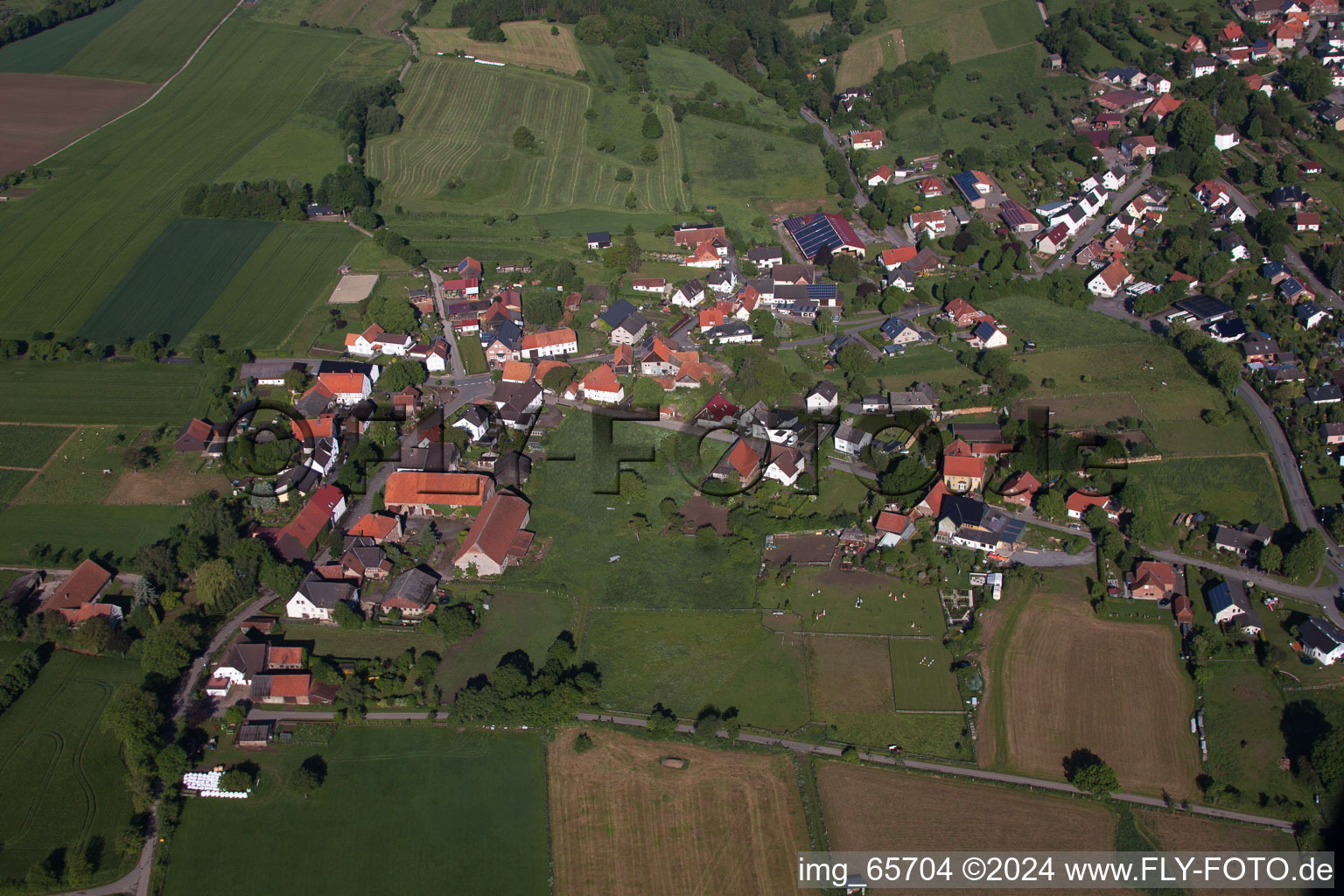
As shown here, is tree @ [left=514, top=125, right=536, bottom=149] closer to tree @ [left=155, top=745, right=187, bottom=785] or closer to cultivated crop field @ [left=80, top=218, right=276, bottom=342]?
cultivated crop field @ [left=80, top=218, right=276, bottom=342]

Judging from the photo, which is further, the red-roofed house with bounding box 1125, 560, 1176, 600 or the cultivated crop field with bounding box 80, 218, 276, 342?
the cultivated crop field with bounding box 80, 218, 276, 342

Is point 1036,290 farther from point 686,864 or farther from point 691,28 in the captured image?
point 691,28

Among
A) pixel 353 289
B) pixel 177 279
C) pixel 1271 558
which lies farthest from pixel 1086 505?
pixel 177 279

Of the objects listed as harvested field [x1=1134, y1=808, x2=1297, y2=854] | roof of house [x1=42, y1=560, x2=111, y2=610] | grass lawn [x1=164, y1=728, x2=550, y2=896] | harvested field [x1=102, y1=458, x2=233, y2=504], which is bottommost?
grass lawn [x1=164, y1=728, x2=550, y2=896]

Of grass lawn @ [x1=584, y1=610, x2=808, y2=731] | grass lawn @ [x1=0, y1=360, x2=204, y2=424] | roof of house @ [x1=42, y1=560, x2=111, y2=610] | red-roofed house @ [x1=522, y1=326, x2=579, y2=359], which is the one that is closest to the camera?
grass lawn @ [x1=584, y1=610, x2=808, y2=731]

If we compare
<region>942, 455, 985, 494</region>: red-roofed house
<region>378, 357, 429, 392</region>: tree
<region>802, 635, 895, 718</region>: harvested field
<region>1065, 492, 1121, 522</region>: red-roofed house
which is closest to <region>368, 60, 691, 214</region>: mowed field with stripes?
<region>378, 357, 429, 392</region>: tree

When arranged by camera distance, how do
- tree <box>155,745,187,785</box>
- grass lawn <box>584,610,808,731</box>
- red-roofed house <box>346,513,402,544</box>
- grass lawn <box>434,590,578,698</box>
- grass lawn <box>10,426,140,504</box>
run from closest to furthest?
tree <box>155,745,187,785</box> < grass lawn <box>584,610,808,731</box> < grass lawn <box>434,590,578,698</box> < red-roofed house <box>346,513,402,544</box> < grass lawn <box>10,426,140,504</box>

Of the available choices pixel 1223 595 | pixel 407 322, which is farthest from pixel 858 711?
pixel 407 322
